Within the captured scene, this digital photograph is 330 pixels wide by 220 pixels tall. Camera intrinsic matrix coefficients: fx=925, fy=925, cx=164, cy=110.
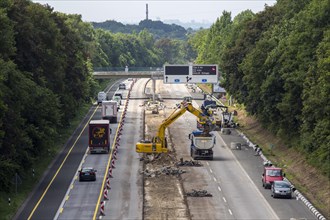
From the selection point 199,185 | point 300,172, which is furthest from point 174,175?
point 300,172

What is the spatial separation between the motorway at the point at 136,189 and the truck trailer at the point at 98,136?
96 centimetres

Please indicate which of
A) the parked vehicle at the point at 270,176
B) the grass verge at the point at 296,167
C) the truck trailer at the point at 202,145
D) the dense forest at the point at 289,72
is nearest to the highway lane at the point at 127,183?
the truck trailer at the point at 202,145

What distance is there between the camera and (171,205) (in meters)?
70.6

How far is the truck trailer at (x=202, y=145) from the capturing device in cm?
9394

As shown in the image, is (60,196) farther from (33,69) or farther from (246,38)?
(246,38)

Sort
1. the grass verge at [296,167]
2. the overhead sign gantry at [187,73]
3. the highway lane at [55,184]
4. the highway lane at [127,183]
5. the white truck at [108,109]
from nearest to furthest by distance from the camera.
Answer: the highway lane at [55,184] → the highway lane at [127,183] → the grass verge at [296,167] → the white truck at [108,109] → the overhead sign gantry at [187,73]

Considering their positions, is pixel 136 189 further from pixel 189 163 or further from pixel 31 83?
pixel 189 163

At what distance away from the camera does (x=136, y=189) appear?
3081 inches

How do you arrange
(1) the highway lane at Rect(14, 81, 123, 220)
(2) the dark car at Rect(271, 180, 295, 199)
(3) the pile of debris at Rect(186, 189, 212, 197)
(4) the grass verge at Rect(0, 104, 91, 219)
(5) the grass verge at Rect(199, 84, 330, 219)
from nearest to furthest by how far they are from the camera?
(4) the grass verge at Rect(0, 104, 91, 219) → (1) the highway lane at Rect(14, 81, 123, 220) → (2) the dark car at Rect(271, 180, 295, 199) → (3) the pile of debris at Rect(186, 189, 212, 197) → (5) the grass verge at Rect(199, 84, 330, 219)

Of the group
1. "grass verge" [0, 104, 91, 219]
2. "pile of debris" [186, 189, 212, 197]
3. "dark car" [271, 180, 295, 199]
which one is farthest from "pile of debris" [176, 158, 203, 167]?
"dark car" [271, 180, 295, 199]

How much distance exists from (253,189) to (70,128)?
→ 4802 centimetres

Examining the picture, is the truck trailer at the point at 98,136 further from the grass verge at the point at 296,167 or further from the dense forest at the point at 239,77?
the grass verge at the point at 296,167

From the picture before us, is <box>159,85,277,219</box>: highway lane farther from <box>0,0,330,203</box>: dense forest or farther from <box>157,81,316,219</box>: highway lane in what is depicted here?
<box>0,0,330,203</box>: dense forest

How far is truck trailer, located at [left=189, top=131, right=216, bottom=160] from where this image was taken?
308 ft
